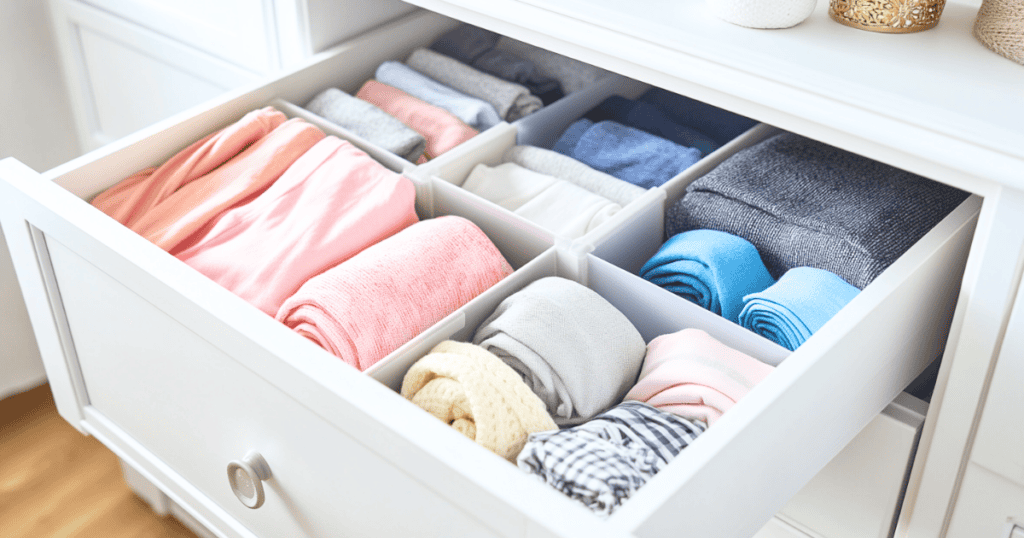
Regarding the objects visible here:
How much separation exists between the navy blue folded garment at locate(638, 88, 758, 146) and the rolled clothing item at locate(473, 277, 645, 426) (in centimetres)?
43

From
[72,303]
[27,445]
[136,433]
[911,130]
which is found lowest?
[27,445]

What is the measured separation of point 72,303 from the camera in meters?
0.80

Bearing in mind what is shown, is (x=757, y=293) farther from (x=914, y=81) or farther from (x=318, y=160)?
(x=318, y=160)

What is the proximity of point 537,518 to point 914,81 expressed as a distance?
414mm

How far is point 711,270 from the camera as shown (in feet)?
2.49

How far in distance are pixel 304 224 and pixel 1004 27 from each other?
58 cm

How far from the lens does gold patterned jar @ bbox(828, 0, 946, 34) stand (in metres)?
0.68

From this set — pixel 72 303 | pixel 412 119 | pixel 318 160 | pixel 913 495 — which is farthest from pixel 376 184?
pixel 913 495

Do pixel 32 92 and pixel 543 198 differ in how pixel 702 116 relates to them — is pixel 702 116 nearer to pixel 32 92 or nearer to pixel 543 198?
pixel 543 198

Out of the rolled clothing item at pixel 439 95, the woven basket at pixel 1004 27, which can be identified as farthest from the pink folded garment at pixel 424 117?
the woven basket at pixel 1004 27

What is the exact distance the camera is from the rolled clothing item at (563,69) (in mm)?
1114

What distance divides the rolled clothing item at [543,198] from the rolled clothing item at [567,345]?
143 millimetres

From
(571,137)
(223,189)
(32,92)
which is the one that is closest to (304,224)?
(223,189)

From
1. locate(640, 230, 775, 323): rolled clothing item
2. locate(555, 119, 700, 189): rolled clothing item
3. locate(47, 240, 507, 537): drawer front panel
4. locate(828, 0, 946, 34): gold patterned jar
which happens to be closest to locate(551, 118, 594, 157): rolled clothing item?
locate(555, 119, 700, 189): rolled clothing item
